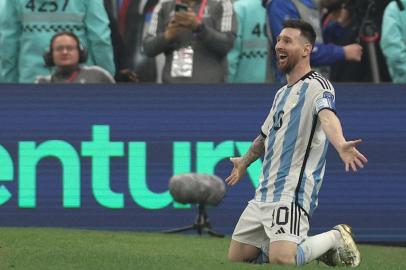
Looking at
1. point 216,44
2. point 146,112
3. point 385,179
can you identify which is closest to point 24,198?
point 146,112

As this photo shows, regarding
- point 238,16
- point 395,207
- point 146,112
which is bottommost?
point 395,207

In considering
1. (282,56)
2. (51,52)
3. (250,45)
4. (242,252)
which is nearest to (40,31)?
(51,52)

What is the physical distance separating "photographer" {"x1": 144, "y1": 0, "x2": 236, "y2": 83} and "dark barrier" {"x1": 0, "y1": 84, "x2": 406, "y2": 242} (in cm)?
71

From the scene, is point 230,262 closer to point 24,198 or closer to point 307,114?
Answer: point 307,114

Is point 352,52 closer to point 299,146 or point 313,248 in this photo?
point 299,146

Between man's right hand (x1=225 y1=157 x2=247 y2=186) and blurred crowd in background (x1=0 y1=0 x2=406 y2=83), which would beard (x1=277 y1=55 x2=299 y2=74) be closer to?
man's right hand (x1=225 y1=157 x2=247 y2=186)

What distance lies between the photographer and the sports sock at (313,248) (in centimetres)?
1034

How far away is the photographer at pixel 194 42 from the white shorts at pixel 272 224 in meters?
4.10

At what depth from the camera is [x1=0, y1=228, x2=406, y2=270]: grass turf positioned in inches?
385

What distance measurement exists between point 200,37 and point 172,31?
297 millimetres

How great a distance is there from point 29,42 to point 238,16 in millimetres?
2573

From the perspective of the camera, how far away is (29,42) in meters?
14.9

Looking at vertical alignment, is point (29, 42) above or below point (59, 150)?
above

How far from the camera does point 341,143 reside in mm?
9281
